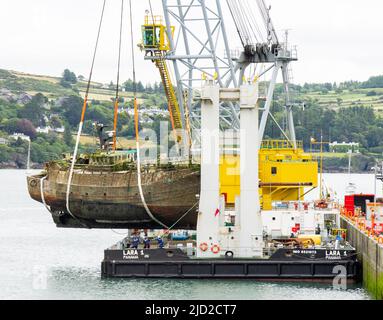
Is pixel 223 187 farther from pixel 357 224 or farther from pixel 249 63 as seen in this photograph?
pixel 249 63

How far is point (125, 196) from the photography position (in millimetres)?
49844

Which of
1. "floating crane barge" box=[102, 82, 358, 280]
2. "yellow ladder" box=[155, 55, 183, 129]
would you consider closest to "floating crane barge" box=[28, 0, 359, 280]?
"floating crane barge" box=[102, 82, 358, 280]

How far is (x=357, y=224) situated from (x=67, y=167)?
13.2m

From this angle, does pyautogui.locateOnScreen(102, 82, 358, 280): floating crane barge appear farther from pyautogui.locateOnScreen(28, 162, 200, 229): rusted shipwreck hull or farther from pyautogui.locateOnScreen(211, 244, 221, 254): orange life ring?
pyautogui.locateOnScreen(28, 162, 200, 229): rusted shipwreck hull

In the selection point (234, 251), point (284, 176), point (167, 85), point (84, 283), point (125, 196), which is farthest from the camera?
point (167, 85)

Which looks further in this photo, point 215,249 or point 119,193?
point 119,193

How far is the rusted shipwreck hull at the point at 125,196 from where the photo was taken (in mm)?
49562

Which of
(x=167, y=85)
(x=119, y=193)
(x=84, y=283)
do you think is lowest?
(x=84, y=283)

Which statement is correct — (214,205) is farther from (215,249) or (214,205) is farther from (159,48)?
(159,48)

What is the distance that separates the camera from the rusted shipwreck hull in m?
49.6

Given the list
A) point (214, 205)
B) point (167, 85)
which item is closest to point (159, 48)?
point (167, 85)

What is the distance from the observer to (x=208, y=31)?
64.7 meters

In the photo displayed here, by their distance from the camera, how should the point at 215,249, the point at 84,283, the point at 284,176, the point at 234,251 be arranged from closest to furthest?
the point at 215,249 → the point at 234,251 → the point at 84,283 → the point at 284,176

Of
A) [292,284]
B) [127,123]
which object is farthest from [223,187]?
[127,123]
